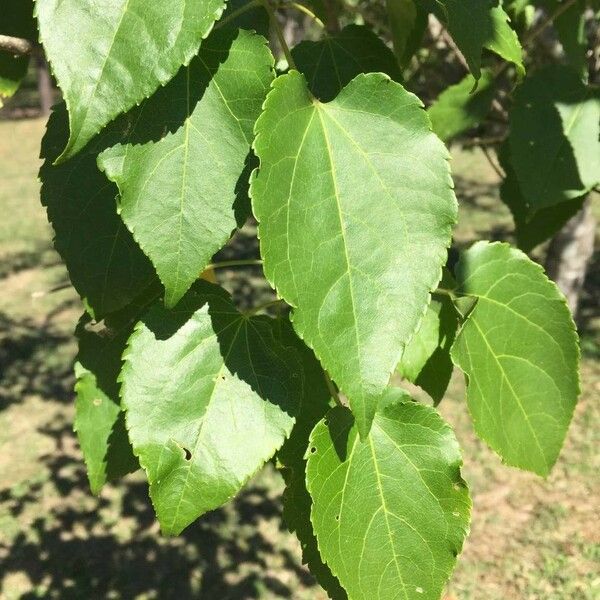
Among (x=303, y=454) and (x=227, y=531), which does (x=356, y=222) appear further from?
(x=227, y=531)

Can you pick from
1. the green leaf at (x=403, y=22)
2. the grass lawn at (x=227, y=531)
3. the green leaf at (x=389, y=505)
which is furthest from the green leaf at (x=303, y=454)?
the grass lawn at (x=227, y=531)

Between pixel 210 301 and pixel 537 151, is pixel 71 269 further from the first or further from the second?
pixel 537 151

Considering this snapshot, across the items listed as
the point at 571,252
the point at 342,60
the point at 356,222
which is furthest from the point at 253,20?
the point at 571,252

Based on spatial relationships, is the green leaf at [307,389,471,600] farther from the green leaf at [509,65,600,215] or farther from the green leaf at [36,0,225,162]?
the green leaf at [509,65,600,215]

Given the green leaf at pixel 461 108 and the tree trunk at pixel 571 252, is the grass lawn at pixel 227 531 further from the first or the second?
the green leaf at pixel 461 108

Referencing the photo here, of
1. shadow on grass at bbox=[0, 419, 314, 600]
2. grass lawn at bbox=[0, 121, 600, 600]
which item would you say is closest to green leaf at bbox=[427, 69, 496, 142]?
grass lawn at bbox=[0, 121, 600, 600]
